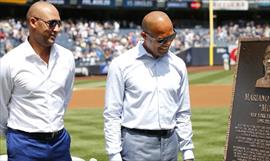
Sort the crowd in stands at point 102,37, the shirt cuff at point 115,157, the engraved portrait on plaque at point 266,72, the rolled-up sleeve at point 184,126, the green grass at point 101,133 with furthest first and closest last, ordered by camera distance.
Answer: the crowd in stands at point 102,37, the green grass at point 101,133, the engraved portrait on plaque at point 266,72, the rolled-up sleeve at point 184,126, the shirt cuff at point 115,157

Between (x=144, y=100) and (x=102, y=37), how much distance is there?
2941cm

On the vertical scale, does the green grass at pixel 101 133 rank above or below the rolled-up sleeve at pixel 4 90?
below

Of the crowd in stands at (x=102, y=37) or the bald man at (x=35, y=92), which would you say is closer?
the bald man at (x=35, y=92)

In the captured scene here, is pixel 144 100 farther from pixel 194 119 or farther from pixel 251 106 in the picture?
pixel 194 119

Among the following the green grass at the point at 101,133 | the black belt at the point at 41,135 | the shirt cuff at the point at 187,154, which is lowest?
the green grass at the point at 101,133

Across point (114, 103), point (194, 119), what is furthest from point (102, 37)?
point (114, 103)

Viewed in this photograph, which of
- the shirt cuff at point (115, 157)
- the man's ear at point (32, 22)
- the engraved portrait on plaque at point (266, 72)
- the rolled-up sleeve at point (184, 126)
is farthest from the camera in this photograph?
the engraved portrait on plaque at point (266, 72)

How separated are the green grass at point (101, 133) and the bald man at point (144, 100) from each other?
4.21 metres

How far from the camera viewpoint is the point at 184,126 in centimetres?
392

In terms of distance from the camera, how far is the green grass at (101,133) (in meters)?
8.28

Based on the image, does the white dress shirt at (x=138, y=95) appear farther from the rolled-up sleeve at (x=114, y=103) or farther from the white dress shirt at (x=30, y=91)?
the white dress shirt at (x=30, y=91)

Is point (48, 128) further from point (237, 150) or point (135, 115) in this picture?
point (237, 150)

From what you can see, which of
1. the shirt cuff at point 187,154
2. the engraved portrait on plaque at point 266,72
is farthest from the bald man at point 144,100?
the engraved portrait on plaque at point 266,72

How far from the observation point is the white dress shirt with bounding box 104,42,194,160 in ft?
12.1
